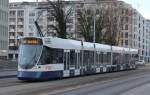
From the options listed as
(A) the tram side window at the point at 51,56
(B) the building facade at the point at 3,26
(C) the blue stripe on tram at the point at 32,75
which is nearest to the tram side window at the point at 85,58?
(A) the tram side window at the point at 51,56

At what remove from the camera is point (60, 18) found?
68750 mm

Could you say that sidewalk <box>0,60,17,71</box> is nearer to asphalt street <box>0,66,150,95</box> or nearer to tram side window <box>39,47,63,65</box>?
tram side window <box>39,47,63,65</box>

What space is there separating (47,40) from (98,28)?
51411 mm

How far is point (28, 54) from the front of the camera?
31562mm

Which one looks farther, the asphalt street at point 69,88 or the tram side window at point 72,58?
the tram side window at point 72,58

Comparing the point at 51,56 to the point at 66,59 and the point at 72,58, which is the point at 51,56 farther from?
the point at 72,58

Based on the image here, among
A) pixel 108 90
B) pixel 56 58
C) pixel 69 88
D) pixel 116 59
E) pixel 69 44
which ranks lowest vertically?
pixel 108 90

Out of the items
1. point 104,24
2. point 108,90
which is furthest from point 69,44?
point 104,24

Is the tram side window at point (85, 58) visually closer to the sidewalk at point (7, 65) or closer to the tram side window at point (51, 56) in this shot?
the tram side window at point (51, 56)

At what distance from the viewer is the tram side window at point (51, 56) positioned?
1267 inches

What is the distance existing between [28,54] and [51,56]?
228 cm

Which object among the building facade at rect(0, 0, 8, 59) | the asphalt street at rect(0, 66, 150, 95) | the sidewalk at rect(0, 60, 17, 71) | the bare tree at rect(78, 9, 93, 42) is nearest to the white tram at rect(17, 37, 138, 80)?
the asphalt street at rect(0, 66, 150, 95)

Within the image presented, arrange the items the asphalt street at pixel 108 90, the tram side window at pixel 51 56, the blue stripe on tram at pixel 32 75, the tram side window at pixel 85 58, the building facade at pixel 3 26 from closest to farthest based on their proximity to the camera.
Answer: the asphalt street at pixel 108 90, the blue stripe on tram at pixel 32 75, the tram side window at pixel 51 56, the tram side window at pixel 85 58, the building facade at pixel 3 26

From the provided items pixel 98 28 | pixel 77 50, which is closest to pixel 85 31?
pixel 98 28
